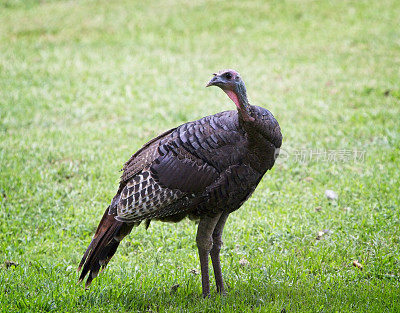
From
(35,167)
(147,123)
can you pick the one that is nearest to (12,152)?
(35,167)

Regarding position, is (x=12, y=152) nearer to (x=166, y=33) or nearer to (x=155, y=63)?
(x=155, y=63)

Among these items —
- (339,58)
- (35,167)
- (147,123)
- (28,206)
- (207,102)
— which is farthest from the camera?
(339,58)

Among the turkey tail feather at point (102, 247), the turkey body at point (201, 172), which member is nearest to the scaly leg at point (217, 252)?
the turkey body at point (201, 172)

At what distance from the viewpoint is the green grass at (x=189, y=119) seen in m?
5.18

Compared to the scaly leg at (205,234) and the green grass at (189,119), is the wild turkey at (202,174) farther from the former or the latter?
the green grass at (189,119)

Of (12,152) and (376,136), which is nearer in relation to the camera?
(12,152)

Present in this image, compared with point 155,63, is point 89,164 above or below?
below

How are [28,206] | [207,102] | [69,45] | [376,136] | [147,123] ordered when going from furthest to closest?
[69,45] < [207,102] < [147,123] < [376,136] < [28,206]

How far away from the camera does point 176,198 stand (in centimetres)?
468

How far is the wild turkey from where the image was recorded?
15.0 ft

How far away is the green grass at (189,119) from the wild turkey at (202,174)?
68 cm

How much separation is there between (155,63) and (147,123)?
368 centimetres

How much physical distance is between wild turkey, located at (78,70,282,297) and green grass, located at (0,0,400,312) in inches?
26.7

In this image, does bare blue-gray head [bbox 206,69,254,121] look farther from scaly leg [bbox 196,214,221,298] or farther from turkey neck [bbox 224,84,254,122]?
scaly leg [bbox 196,214,221,298]
